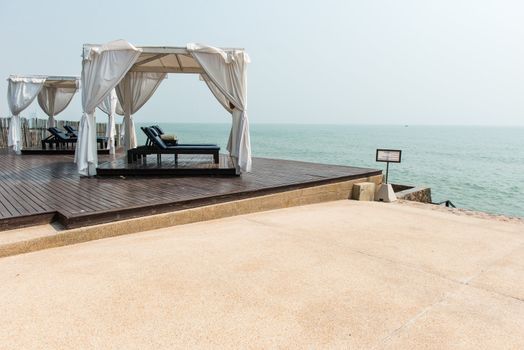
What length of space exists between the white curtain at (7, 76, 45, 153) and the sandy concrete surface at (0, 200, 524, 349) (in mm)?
8798

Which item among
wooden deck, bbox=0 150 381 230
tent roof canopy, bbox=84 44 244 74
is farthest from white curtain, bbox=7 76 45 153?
tent roof canopy, bbox=84 44 244 74

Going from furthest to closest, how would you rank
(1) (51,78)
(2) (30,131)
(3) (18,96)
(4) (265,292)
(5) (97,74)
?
(2) (30,131)
(1) (51,78)
(3) (18,96)
(5) (97,74)
(4) (265,292)

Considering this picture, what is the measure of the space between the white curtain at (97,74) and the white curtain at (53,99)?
24.2 feet

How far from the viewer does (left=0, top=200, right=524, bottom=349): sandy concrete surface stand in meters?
2.13

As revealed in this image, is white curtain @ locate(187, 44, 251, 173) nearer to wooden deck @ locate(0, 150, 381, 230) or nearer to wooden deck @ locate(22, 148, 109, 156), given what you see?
wooden deck @ locate(0, 150, 381, 230)

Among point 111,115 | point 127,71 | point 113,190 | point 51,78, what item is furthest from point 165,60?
point 51,78

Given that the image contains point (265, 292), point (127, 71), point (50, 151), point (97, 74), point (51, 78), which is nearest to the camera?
point (265, 292)

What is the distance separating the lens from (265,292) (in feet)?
8.91

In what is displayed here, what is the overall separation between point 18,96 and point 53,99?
8.25 feet

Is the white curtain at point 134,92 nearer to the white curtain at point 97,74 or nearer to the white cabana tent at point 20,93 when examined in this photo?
the white curtain at point 97,74

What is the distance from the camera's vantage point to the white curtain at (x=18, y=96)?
1059 centimetres

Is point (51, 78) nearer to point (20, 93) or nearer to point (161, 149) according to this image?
point (20, 93)

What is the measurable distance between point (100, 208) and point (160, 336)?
2495mm

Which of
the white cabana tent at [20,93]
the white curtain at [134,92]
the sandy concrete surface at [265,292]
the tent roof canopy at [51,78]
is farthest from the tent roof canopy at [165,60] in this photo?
the white cabana tent at [20,93]
